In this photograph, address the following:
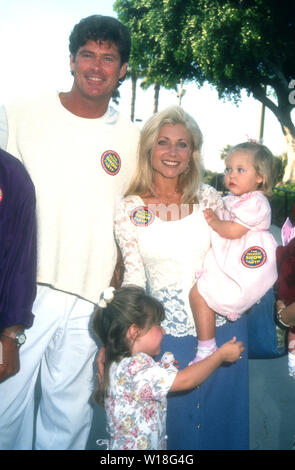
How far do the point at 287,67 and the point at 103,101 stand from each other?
2137cm

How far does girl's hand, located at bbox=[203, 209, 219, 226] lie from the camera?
2.83 meters

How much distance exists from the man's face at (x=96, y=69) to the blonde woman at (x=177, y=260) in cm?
37

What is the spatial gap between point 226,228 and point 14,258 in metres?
1.28

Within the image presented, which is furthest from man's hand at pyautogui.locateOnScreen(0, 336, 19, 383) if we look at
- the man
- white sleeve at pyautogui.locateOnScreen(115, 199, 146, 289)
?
white sleeve at pyautogui.locateOnScreen(115, 199, 146, 289)

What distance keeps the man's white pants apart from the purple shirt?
0.38 meters

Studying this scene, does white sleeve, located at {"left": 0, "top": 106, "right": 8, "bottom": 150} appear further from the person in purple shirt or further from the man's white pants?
the man's white pants

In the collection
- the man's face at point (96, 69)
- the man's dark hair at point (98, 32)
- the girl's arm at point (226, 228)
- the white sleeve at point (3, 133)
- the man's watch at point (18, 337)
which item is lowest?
the man's watch at point (18, 337)

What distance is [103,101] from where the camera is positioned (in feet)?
9.02

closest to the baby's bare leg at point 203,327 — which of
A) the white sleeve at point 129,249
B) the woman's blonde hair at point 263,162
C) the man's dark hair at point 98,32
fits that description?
the white sleeve at point 129,249

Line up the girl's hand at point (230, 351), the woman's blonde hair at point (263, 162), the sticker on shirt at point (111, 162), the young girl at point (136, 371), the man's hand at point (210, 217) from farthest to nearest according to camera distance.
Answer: the woman's blonde hair at point (263, 162) < the man's hand at point (210, 217) < the sticker on shirt at point (111, 162) < the girl's hand at point (230, 351) < the young girl at point (136, 371)

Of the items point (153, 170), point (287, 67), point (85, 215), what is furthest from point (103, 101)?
point (287, 67)

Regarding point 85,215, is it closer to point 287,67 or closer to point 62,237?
point 62,237

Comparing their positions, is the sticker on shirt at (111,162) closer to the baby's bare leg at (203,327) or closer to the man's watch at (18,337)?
the baby's bare leg at (203,327)

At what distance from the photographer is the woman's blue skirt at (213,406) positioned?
270cm
